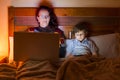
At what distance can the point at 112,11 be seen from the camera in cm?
308

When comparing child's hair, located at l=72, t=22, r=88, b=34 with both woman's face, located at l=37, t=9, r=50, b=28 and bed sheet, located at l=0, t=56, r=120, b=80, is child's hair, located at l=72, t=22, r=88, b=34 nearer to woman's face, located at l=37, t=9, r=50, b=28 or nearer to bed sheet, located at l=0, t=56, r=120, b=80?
woman's face, located at l=37, t=9, r=50, b=28

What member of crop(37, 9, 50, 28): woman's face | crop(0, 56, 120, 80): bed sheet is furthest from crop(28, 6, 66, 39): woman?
crop(0, 56, 120, 80): bed sheet

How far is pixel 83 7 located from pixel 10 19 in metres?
1.03

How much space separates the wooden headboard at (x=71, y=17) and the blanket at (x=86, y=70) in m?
1.25

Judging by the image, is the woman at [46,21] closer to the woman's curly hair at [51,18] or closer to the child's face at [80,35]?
the woman's curly hair at [51,18]

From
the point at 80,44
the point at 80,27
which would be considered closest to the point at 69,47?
the point at 80,44

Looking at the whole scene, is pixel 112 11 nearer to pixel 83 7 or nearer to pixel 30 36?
pixel 83 7

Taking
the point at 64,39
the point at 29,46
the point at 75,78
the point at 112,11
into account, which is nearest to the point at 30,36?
the point at 29,46

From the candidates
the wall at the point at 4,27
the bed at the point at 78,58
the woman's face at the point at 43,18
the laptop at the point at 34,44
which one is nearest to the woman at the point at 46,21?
the woman's face at the point at 43,18

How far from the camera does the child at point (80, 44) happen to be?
277 centimetres

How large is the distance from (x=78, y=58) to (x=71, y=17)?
1.23 metres

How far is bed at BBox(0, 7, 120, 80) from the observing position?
170cm

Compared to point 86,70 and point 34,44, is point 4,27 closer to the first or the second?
point 34,44

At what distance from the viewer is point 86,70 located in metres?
1.75
